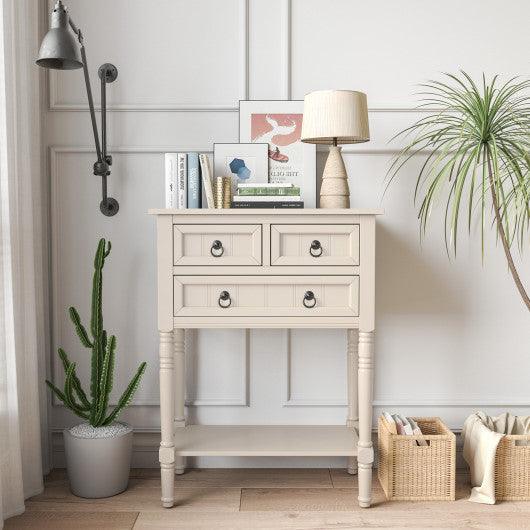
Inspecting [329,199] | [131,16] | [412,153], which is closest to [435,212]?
[412,153]

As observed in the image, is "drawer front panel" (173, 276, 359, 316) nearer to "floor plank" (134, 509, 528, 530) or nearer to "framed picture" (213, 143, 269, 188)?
"framed picture" (213, 143, 269, 188)

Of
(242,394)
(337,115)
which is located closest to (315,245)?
(337,115)

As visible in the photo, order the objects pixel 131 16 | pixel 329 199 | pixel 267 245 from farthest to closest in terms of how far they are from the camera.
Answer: pixel 131 16 < pixel 329 199 < pixel 267 245

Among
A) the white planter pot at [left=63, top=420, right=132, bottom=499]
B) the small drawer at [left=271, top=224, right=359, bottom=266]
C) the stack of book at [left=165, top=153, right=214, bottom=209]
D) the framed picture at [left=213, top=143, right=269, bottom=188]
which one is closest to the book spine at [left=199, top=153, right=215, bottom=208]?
the stack of book at [left=165, top=153, right=214, bottom=209]

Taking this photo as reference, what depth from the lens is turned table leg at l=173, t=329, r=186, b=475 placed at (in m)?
2.45

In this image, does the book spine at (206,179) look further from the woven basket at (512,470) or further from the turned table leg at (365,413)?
the woven basket at (512,470)

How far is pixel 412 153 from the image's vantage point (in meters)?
2.53

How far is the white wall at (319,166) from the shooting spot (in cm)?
251

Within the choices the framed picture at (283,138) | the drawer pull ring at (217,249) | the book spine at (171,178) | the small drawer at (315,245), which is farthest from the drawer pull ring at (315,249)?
the book spine at (171,178)

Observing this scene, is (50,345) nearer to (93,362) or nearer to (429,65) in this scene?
(93,362)

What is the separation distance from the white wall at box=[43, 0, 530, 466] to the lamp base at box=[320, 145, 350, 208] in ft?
0.90

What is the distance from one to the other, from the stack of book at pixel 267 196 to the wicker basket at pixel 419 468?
859mm

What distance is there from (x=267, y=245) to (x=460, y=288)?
90cm

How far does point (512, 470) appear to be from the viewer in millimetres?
2232
